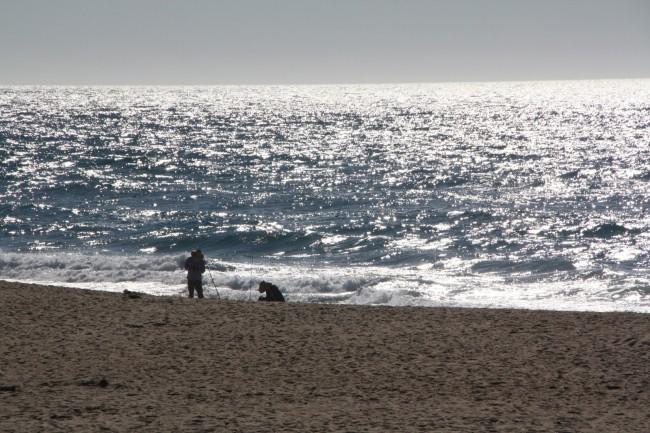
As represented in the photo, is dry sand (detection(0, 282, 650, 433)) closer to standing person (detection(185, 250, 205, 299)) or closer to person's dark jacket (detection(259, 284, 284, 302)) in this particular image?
person's dark jacket (detection(259, 284, 284, 302))

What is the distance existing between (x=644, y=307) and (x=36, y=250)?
18.8 m

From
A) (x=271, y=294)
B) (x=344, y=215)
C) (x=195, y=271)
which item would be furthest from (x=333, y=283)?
(x=344, y=215)

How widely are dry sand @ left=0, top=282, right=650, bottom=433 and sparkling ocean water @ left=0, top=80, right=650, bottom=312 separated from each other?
8.46 metres

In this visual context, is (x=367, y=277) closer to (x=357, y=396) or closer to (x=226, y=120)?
(x=357, y=396)

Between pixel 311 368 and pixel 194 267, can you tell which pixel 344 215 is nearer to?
pixel 194 267

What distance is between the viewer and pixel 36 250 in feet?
100

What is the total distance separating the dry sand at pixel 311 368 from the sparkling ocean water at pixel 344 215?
27.8 ft

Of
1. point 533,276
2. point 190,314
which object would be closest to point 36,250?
point 533,276

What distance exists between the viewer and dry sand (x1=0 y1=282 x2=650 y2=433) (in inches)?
342

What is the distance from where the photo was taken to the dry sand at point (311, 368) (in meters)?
8.70

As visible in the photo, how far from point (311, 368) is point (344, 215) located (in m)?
27.6

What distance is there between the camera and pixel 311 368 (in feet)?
34.9

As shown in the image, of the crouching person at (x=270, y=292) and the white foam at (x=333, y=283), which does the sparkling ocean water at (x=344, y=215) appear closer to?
the white foam at (x=333, y=283)

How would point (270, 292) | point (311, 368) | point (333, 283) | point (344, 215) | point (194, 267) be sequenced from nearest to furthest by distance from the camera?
point (311, 368) < point (270, 292) < point (194, 267) < point (333, 283) < point (344, 215)
